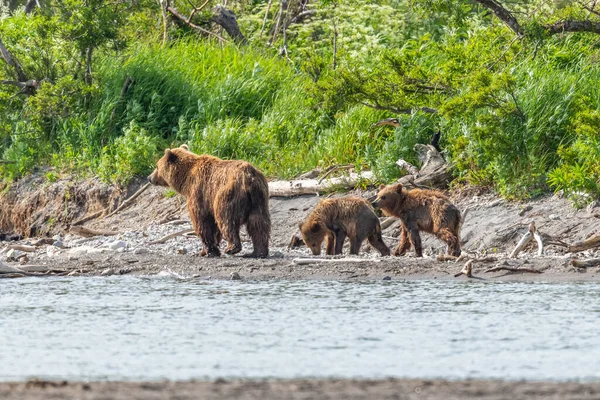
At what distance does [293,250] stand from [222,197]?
1752mm

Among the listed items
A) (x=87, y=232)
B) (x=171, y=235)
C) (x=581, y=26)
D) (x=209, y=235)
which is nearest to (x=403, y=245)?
(x=209, y=235)

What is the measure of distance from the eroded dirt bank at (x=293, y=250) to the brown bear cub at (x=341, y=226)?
227 millimetres

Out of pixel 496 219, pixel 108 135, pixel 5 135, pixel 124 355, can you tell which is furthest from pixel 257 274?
pixel 5 135

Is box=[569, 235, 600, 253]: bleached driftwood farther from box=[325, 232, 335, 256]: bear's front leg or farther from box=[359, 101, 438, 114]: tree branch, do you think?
box=[359, 101, 438, 114]: tree branch

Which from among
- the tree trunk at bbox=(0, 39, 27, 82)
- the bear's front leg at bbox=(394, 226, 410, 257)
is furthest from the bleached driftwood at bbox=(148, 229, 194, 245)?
the tree trunk at bbox=(0, 39, 27, 82)

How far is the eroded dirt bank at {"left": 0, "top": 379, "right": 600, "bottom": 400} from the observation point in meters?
5.37

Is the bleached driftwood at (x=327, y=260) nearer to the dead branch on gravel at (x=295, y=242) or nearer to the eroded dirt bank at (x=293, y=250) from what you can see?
the eroded dirt bank at (x=293, y=250)

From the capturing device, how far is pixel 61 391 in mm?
5535

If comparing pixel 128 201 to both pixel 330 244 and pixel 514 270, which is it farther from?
pixel 514 270

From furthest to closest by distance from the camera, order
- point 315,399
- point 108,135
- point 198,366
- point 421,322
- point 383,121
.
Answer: point 108,135 < point 383,121 < point 421,322 < point 198,366 < point 315,399

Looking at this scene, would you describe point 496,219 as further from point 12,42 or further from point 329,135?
point 12,42

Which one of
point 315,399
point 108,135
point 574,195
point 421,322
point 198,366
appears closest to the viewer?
point 315,399

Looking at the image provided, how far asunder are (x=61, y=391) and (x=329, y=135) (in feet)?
33.5

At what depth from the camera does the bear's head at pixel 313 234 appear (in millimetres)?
12031
